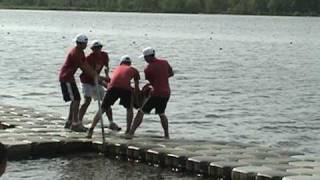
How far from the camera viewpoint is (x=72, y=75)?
1609cm

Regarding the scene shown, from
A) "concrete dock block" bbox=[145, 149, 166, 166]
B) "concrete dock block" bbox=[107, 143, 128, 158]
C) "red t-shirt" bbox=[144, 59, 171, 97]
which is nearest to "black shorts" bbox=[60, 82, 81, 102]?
"red t-shirt" bbox=[144, 59, 171, 97]

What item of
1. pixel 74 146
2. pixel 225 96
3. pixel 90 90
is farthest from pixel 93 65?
pixel 225 96

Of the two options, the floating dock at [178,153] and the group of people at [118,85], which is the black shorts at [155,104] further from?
the floating dock at [178,153]

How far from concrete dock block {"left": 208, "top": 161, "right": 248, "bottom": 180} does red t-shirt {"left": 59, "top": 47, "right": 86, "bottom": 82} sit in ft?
13.8

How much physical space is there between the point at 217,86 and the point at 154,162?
22139 millimetres

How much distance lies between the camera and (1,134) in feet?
50.7

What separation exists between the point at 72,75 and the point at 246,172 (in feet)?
16.9

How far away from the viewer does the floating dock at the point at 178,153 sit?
491 inches

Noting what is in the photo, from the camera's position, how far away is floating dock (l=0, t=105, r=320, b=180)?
1247 centimetres

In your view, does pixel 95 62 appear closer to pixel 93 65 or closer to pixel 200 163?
pixel 93 65

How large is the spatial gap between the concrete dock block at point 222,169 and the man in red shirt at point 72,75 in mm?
3839

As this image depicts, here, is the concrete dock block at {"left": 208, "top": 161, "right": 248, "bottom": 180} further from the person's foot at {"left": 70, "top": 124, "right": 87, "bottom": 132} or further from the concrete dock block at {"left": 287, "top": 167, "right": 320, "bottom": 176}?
the person's foot at {"left": 70, "top": 124, "right": 87, "bottom": 132}

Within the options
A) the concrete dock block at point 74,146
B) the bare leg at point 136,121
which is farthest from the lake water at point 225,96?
the bare leg at point 136,121

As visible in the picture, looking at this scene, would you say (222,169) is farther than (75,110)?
No
